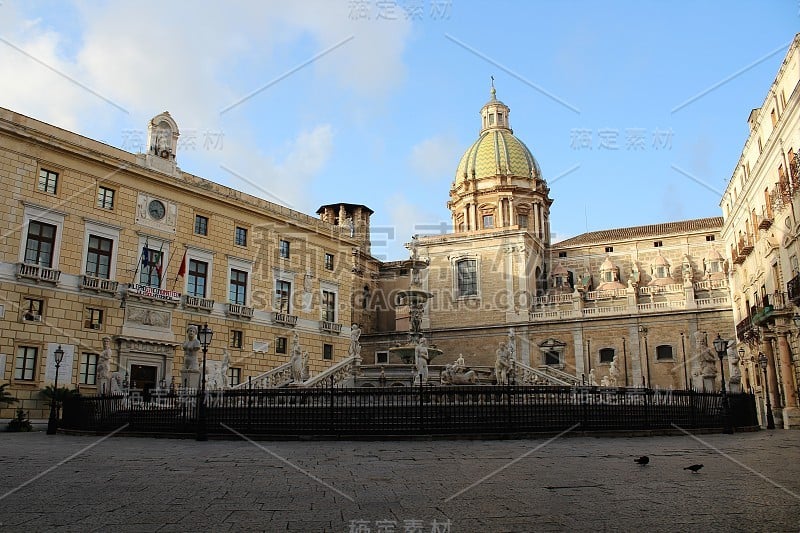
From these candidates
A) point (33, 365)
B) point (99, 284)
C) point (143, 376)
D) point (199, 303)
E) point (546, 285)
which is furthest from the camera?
point (546, 285)

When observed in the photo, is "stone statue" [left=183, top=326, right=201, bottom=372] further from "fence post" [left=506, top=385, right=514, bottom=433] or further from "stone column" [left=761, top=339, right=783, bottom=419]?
"stone column" [left=761, top=339, right=783, bottom=419]

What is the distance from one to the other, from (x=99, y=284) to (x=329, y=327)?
45.1 ft

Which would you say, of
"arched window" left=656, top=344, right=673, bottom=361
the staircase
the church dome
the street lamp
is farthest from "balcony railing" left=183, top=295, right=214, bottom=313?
the church dome

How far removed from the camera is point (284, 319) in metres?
33.9

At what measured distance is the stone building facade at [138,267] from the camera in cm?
2406

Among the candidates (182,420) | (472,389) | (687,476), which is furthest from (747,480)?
(182,420)

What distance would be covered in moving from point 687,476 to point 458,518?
394cm

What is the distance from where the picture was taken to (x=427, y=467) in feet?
29.6

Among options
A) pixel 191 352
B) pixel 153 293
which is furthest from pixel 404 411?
pixel 153 293

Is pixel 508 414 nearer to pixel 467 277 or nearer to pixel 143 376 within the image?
pixel 143 376

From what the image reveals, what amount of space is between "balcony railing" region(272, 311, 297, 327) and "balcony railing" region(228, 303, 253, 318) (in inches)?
61.8

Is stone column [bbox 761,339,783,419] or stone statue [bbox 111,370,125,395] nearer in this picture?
stone statue [bbox 111,370,125,395]

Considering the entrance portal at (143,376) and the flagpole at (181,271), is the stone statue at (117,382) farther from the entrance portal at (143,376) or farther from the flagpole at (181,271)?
the flagpole at (181,271)

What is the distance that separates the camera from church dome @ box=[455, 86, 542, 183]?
190ft
